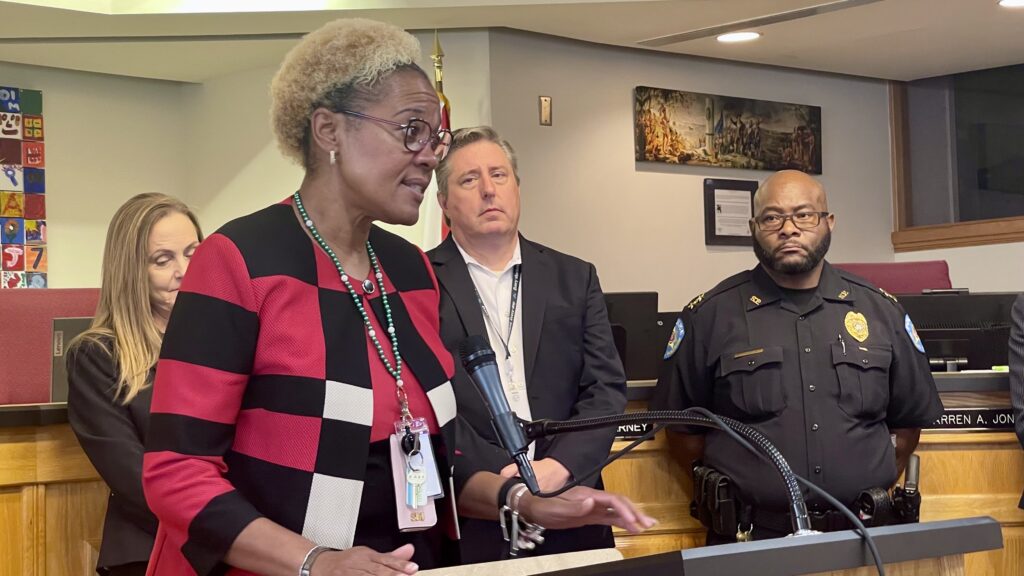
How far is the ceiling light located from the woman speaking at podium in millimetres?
5185

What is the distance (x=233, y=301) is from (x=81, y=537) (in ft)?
4.65

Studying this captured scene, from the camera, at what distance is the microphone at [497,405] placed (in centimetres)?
130

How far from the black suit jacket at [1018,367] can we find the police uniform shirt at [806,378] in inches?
10.3

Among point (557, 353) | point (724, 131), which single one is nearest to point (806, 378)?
point (557, 353)

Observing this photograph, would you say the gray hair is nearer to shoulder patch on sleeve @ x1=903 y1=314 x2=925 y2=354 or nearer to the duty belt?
the duty belt

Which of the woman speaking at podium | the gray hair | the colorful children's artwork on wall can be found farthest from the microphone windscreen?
the colorful children's artwork on wall

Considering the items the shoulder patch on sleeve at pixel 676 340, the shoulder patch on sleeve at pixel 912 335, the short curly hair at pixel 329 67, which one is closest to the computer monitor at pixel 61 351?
the short curly hair at pixel 329 67

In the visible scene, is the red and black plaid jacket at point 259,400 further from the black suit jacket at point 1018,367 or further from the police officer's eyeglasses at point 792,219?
the black suit jacket at point 1018,367

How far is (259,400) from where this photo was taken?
148 cm

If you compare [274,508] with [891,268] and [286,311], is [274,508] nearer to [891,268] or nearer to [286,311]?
[286,311]

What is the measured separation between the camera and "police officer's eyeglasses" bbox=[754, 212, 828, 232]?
321 cm

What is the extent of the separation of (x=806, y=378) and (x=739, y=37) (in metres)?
3.97

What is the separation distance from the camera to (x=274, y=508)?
1476 mm

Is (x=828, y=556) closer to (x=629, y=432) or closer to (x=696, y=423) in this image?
(x=696, y=423)
